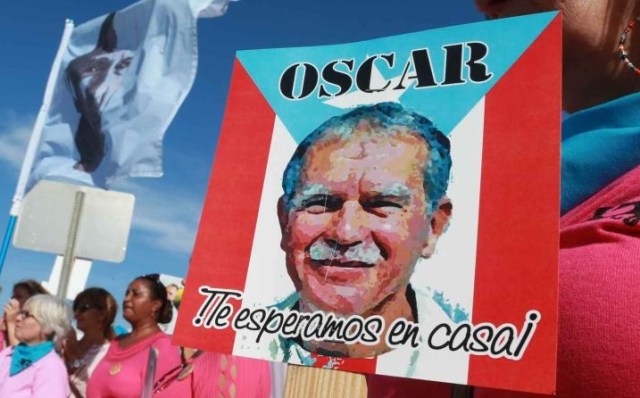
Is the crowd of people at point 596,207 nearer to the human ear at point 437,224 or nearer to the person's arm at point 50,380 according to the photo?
the human ear at point 437,224

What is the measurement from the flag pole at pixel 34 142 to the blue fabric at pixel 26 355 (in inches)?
36.4

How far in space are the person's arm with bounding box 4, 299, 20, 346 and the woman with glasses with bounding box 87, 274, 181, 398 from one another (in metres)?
1.65

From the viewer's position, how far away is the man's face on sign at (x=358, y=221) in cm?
76

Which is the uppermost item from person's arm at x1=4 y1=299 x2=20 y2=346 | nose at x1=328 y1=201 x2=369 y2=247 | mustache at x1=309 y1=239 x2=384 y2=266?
nose at x1=328 y1=201 x2=369 y2=247

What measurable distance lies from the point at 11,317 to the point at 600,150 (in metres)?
5.63

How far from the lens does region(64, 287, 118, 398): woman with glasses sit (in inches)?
192

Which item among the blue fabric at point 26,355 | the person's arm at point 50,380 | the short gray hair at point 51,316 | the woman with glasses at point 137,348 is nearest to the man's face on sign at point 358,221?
the woman with glasses at point 137,348

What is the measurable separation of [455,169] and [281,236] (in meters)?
0.24

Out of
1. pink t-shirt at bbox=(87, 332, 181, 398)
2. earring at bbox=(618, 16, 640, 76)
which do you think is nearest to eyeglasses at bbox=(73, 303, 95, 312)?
pink t-shirt at bbox=(87, 332, 181, 398)

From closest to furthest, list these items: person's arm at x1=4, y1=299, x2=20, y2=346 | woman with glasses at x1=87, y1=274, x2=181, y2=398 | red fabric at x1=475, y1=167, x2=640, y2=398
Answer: red fabric at x1=475, y1=167, x2=640, y2=398
woman with glasses at x1=87, y1=274, x2=181, y2=398
person's arm at x1=4, y1=299, x2=20, y2=346

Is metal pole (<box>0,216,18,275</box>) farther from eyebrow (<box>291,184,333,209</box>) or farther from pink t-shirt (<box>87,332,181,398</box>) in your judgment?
eyebrow (<box>291,184,333,209</box>)

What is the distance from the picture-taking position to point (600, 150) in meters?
0.73

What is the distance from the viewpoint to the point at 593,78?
0.83m

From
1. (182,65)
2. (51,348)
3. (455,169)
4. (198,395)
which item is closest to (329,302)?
(455,169)
